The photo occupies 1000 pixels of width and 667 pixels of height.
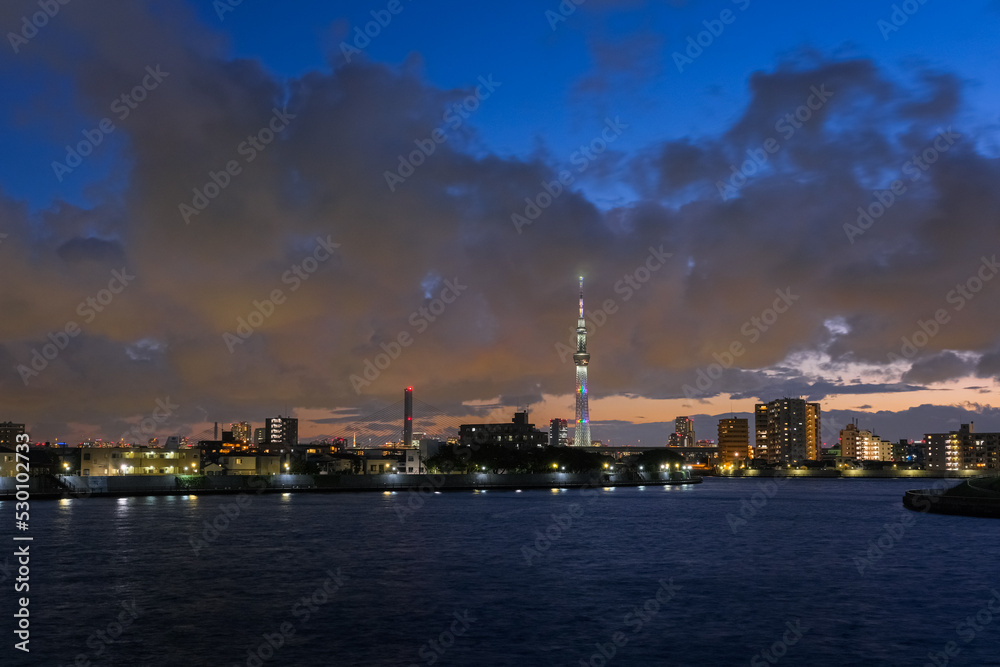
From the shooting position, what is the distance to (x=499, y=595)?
112ft

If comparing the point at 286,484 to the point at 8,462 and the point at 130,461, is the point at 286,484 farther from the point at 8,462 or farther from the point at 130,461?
the point at 8,462

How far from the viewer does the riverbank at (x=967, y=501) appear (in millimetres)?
82125

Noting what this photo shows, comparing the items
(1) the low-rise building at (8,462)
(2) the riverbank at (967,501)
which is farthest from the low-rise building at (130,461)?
(2) the riverbank at (967,501)

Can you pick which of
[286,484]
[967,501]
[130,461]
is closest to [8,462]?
[130,461]

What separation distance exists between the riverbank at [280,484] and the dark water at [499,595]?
144 ft

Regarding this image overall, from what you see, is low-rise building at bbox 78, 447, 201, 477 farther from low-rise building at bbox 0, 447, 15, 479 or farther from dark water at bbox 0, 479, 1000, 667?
dark water at bbox 0, 479, 1000, 667

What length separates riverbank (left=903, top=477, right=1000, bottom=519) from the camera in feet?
269

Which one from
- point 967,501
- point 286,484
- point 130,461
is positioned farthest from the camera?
point 130,461

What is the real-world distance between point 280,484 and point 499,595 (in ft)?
323

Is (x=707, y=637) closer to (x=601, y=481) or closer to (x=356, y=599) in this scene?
(x=356, y=599)

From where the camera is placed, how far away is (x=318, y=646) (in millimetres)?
24875

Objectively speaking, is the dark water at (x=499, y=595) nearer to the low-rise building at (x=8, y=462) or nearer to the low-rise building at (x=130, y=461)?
A: the low-rise building at (x=8, y=462)

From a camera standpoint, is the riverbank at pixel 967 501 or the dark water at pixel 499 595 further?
the riverbank at pixel 967 501

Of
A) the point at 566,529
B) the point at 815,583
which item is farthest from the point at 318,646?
the point at 566,529
